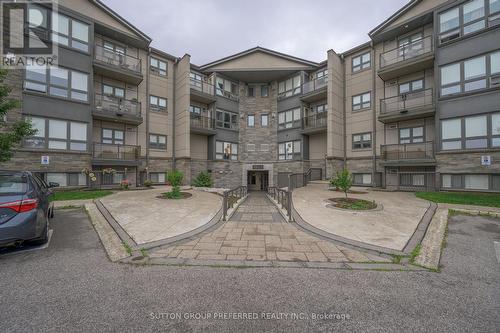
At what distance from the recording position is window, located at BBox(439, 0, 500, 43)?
505 inches

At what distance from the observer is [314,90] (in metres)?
20.7

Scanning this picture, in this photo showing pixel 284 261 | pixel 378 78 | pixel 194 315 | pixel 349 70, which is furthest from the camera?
pixel 349 70

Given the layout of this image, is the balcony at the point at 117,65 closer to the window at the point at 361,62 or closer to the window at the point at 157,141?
the window at the point at 157,141

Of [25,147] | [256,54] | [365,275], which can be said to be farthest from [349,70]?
[25,147]

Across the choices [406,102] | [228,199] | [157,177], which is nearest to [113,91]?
[157,177]

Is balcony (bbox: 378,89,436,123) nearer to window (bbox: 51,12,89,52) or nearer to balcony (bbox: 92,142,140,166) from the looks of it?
balcony (bbox: 92,142,140,166)

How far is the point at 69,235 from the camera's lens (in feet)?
18.6

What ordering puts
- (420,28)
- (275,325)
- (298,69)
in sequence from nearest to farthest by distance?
(275,325)
(420,28)
(298,69)

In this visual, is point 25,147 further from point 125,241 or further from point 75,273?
point 75,273

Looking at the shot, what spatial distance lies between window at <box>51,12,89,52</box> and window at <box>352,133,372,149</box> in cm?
2332

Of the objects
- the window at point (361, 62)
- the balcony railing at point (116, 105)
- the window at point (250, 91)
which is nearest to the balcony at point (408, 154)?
the window at point (361, 62)

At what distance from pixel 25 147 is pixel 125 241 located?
44.9ft

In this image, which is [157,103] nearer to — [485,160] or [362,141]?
[362,141]

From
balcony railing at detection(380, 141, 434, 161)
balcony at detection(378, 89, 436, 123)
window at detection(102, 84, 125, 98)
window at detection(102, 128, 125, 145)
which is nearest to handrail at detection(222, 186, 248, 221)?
window at detection(102, 128, 125, 145)
